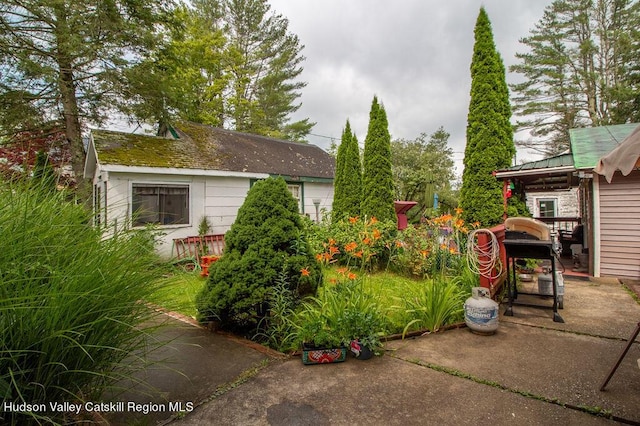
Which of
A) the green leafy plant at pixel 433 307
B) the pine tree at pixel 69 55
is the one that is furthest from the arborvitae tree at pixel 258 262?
the pine tree at pixel 69 55

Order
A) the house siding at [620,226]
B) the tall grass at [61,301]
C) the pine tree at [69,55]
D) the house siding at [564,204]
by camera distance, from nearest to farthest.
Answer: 1. the tall grass at [61,301]
2. the house siding at [620,226]
3. the pine tree at [69,55]
4. the house siding at [564,204]

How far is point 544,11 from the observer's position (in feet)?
58.6

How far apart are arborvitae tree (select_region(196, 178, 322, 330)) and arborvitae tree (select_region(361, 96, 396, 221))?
481 cm

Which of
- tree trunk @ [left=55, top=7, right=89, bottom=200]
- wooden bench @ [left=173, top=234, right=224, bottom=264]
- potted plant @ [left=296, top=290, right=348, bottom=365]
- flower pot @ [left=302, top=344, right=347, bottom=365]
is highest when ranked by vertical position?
tree trunk @ [left=55, top=7, right=89, bottom=200]

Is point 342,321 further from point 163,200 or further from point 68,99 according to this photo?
point 68,99

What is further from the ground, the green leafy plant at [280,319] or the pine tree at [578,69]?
the pine tree at [578,69]

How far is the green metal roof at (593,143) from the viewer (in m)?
5.91

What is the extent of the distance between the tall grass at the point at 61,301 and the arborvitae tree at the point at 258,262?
130cm

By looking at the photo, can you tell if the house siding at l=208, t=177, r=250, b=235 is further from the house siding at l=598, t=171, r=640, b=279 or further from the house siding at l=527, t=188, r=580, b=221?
the house siding at l=527, t=188, r=580, b=221

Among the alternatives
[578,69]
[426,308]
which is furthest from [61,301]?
[578,69]

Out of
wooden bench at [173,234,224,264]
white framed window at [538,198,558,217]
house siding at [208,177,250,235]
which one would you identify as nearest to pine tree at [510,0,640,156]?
white framed window at [538,198,558,217]

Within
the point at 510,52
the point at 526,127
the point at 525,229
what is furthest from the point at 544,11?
the point at 525,229

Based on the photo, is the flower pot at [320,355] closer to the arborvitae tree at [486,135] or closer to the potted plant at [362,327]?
the potted plant at [362,327]

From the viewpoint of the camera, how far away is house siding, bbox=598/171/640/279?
224 inches
